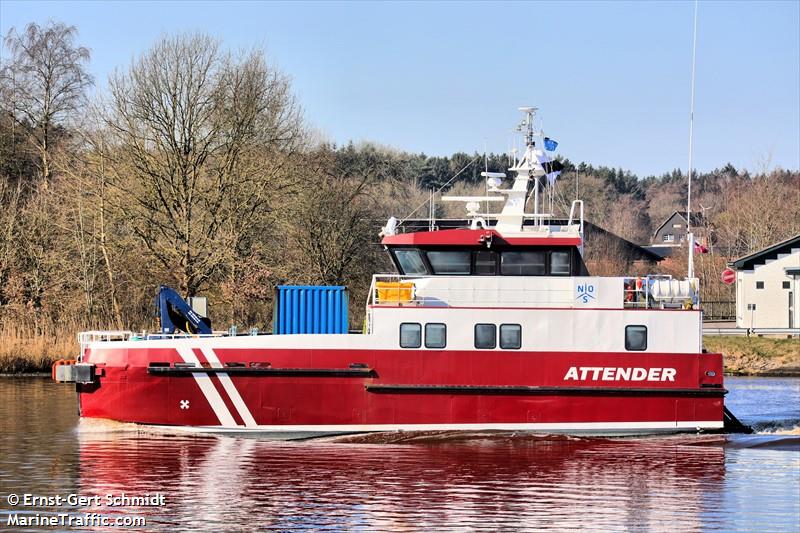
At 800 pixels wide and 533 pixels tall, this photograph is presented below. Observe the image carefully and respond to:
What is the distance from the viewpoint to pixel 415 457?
779 inches

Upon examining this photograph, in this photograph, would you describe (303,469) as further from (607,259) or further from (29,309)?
(607,259)

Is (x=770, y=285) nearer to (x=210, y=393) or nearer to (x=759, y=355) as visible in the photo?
(x=759, y=355)

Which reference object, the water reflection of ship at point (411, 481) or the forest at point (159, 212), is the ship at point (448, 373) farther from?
the forest at point (159, 212)

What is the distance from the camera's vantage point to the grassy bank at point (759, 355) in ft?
127

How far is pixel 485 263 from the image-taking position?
21.9 m

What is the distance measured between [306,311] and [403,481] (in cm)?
510

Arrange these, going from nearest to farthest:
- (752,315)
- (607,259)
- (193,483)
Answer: (193,483)
(752,315)
(607,259)

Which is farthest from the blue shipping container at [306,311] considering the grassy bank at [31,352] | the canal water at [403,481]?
the grassy bank at [31,352]

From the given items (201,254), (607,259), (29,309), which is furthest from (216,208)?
(607,259)

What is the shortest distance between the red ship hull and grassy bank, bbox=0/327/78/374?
1420cm

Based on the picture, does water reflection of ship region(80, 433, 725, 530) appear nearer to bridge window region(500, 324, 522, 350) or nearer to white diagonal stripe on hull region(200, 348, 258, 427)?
white diagonal stripe on hull region(200, 348, 258, 427)

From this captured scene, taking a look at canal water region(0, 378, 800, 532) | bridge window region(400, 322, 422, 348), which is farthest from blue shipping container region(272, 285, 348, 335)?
canal water region(0, 378, 800, 532)

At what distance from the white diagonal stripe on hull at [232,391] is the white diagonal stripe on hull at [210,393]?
0.67 ft

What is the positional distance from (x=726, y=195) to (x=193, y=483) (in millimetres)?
84255
